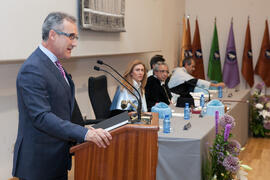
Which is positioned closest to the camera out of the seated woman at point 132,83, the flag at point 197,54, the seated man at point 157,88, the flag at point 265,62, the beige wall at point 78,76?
the beige wall at point 78,76

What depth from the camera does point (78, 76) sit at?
5.03 meters

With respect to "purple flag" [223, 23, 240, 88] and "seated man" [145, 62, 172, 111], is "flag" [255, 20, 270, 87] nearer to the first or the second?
"purple flag" [223, 23, 240, 88]

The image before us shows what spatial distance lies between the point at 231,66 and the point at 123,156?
7546mm

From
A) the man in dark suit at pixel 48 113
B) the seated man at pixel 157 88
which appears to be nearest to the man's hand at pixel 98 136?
the man in dark suit at pixel 48 113

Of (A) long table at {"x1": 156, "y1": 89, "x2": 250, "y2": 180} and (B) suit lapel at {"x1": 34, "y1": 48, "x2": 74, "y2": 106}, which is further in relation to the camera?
(A) long table at {"x1": 156, "y1": 89, "x2": 250, "y2": 180}

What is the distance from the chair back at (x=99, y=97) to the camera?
378 cm

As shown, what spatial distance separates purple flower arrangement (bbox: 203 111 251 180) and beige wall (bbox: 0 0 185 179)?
2041 mm

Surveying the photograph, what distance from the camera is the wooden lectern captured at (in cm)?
173

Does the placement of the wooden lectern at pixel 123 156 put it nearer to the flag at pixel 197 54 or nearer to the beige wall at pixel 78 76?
the beige wall at pixel 78 76

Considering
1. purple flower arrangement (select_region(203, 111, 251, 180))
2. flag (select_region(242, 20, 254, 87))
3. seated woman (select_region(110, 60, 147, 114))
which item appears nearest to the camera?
purple flower arrangement (select_region(203, 111, 251, 180))

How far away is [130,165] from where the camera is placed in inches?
68.8

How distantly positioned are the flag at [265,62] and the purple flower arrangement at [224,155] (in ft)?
19.8

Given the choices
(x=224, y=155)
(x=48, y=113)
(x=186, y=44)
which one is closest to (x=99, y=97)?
(x=224, y=155)

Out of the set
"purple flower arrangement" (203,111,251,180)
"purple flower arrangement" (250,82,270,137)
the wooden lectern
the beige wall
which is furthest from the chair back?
"purple flower arrangement" (250,82,270,137)
